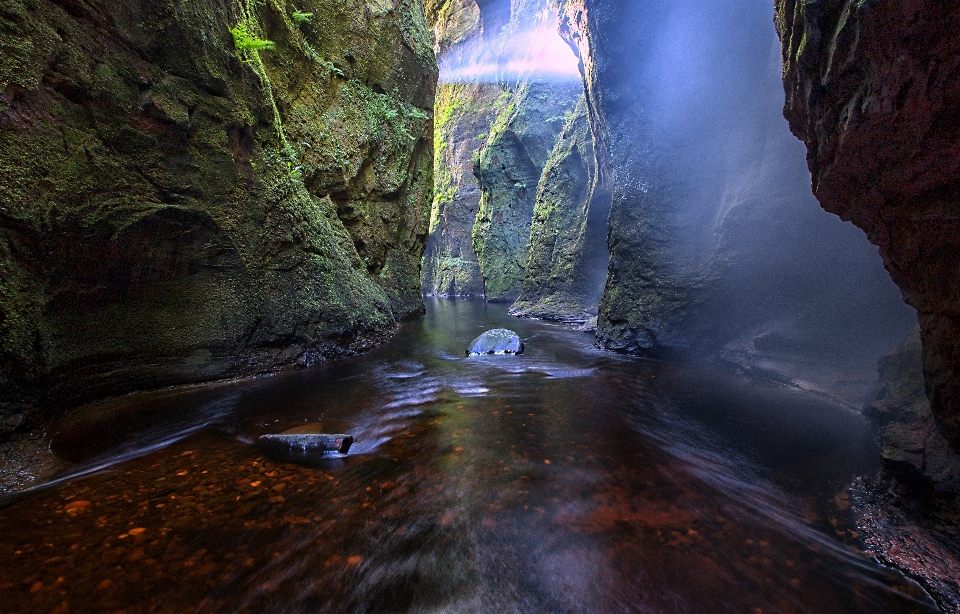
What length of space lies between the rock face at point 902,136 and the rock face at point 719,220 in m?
3.26

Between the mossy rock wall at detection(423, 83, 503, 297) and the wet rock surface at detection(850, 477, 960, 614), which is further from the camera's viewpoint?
the mossy rock wall at detection(423, 83, 503, 297)

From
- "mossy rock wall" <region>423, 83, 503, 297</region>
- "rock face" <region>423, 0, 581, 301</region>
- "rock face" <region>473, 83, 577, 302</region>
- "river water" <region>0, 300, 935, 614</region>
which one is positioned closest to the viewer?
"river water" <region>0, 300, 935, 614</region>

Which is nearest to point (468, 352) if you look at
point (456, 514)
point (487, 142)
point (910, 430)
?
point (456, 514)

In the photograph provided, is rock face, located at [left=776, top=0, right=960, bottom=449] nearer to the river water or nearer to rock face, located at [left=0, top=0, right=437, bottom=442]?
the river water

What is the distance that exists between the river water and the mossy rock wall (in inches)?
1216

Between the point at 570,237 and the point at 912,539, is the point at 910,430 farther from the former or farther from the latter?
the point at 570,237

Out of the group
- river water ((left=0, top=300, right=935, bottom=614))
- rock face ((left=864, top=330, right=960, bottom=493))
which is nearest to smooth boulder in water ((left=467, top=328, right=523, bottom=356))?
river water ((left=0, top=300, right=935, bottom=614))

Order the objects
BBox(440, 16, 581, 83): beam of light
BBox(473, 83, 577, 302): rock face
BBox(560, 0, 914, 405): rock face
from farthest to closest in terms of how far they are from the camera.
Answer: BBox(473, 83, 577, 302): rock face, BBox(440, 16, 581, 83): beam of light, BBox(560, 0, 914, 405): rock face

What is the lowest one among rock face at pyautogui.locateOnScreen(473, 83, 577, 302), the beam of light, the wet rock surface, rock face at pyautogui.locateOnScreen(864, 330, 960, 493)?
the wet rock surface

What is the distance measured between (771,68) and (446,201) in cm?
3161

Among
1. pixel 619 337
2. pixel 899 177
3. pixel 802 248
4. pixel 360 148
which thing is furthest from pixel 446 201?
pixel 899 177

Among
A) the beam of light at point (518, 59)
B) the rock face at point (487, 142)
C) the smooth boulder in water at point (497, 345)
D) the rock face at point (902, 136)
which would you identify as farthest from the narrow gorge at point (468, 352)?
the rock face at point (487, 142)

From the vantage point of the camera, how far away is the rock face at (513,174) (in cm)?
2364

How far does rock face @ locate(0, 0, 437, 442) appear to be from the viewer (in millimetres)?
3840
